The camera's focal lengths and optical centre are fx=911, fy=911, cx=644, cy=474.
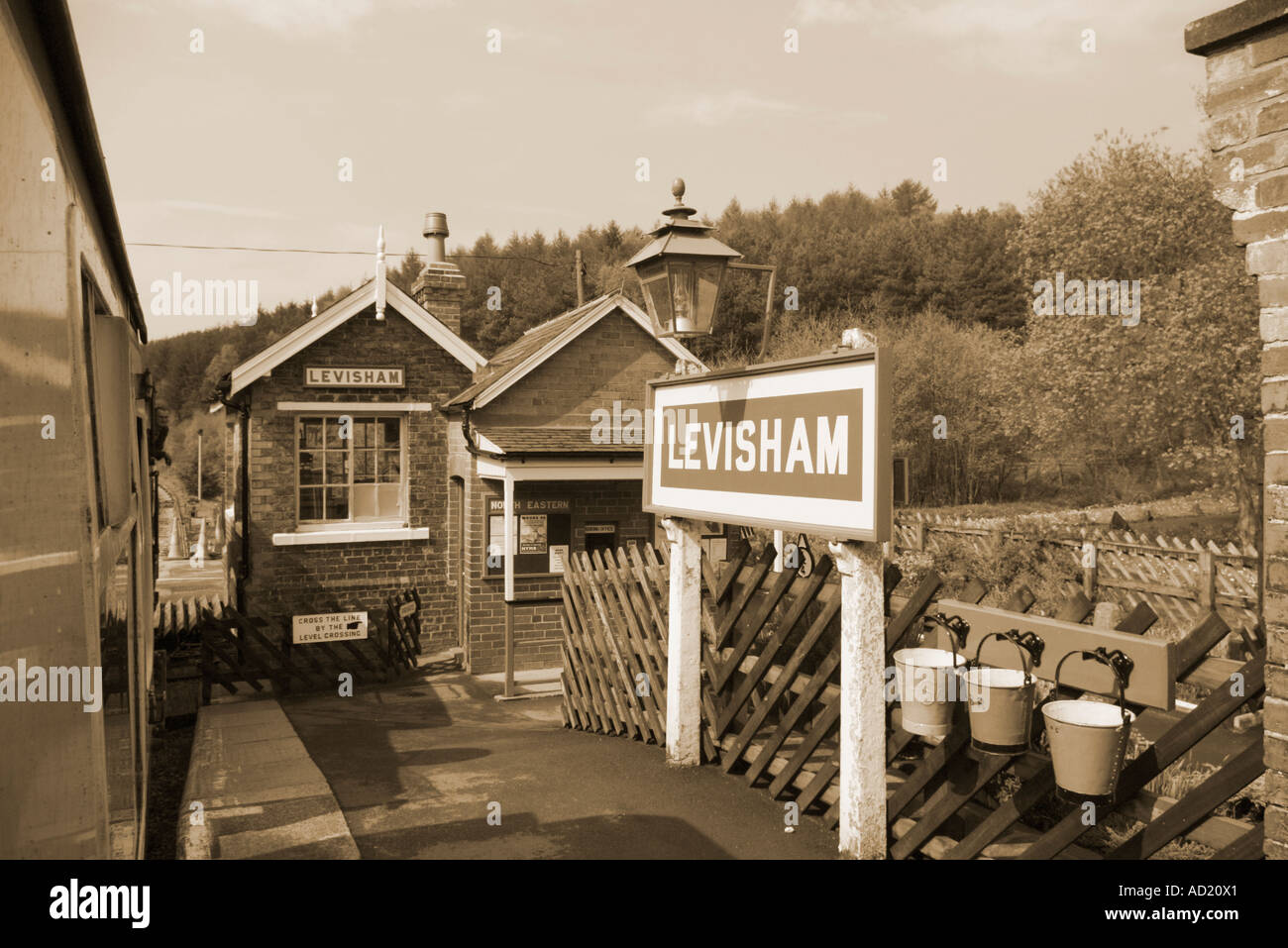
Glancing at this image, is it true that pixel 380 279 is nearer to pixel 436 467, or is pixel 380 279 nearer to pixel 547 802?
pixel 436 467

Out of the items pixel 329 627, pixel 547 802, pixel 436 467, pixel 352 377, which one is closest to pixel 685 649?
pixel 547 802

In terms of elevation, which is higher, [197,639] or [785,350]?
[785,350]

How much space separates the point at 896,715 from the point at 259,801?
4.02 m

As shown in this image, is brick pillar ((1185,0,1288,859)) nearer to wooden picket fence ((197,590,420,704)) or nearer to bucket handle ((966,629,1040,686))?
bucket handle ((966,629,1040,686))

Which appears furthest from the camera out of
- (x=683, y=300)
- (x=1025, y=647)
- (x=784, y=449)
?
(x=683, y=300)

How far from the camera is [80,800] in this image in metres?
1.91

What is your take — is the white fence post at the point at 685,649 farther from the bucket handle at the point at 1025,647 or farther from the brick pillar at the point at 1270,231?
the brick pillar at the point at 1270,231

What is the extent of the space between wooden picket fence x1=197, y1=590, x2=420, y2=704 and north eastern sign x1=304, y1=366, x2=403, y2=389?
11.1 feet

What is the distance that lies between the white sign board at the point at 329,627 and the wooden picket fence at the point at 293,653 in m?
0.21

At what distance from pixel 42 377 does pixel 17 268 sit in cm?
23

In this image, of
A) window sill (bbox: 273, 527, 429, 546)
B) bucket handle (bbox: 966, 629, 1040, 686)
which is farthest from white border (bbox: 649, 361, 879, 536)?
window sill (bbox: 273, 527, 429, 546)

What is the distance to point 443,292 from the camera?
1666 centimetres
